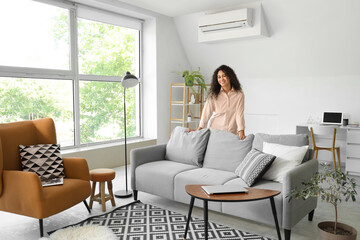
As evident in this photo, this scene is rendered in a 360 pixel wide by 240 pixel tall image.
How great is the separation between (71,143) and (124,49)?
6.21 feet

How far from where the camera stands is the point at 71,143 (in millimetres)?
4836

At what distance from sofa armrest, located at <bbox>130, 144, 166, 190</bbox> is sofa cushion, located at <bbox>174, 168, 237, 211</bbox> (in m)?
0.59

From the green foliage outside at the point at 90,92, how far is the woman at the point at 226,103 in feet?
6.73

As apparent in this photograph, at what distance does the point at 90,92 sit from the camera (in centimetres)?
508

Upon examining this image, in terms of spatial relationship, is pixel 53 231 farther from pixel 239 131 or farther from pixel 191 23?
pixel 191 23

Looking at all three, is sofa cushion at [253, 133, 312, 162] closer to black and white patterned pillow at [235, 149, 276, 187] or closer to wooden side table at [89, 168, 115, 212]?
black and white patterned pillow at [235, 149, 276, 187]

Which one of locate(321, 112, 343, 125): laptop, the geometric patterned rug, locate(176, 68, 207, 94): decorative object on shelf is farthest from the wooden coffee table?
locate(176, 68, 207, 94): decorative object on shelf

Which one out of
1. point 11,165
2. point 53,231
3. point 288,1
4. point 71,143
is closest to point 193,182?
point 53,231

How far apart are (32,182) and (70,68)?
2.58 metres

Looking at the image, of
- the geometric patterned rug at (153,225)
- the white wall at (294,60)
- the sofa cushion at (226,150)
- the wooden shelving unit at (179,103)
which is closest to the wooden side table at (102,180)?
the geometric patterned rug at (153,225)

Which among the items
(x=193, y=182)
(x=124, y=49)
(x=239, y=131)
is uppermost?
(x=124, y=49)

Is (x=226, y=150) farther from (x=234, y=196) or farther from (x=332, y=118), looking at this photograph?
(x=332, y=118)

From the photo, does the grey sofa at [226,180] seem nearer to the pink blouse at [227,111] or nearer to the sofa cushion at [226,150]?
the sofa cushion at [226,150]

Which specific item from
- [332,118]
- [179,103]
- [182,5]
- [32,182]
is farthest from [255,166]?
[179,103]
